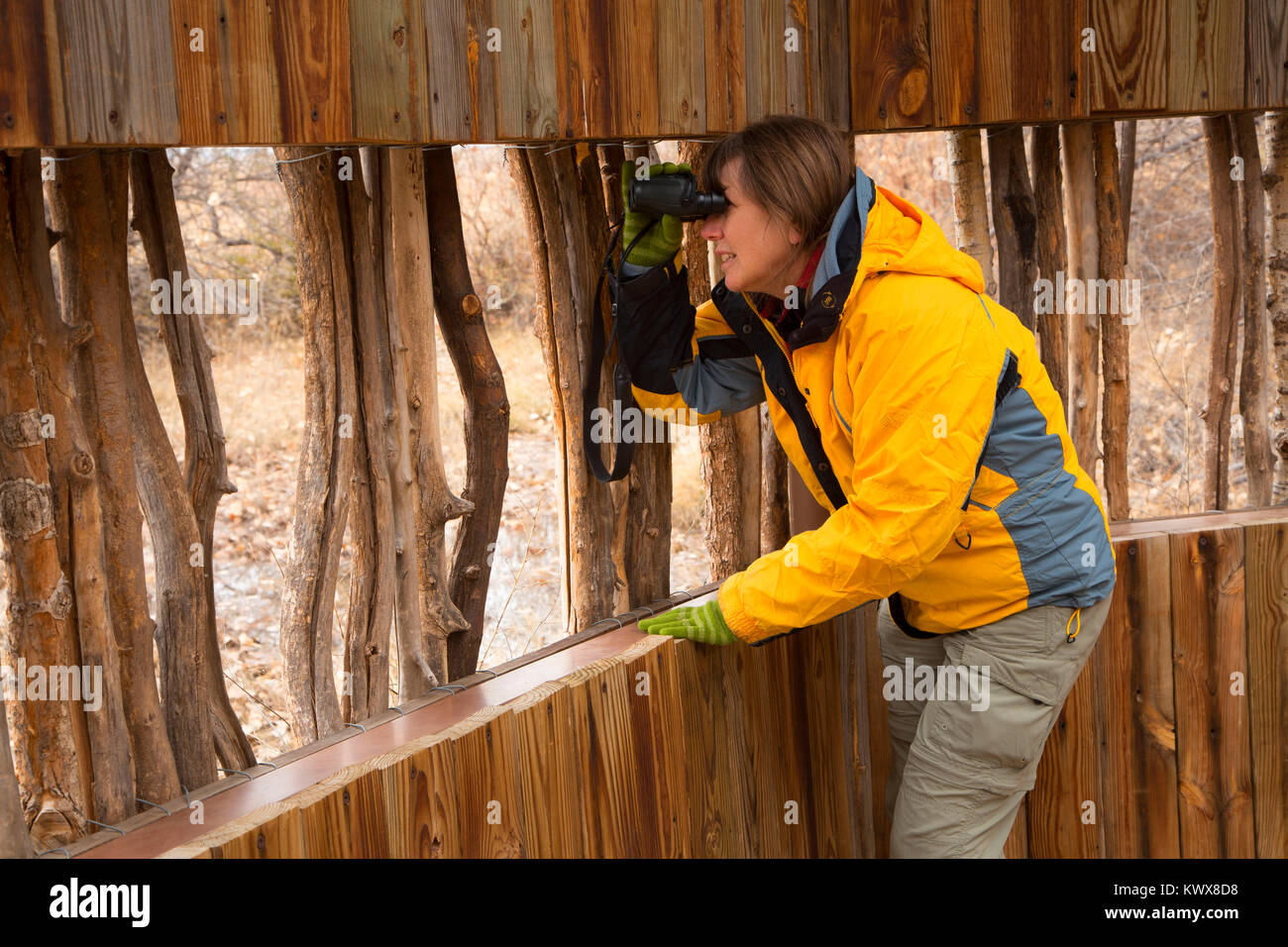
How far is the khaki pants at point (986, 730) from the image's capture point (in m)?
2.02

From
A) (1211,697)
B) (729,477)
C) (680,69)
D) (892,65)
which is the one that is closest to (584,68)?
(680,69)

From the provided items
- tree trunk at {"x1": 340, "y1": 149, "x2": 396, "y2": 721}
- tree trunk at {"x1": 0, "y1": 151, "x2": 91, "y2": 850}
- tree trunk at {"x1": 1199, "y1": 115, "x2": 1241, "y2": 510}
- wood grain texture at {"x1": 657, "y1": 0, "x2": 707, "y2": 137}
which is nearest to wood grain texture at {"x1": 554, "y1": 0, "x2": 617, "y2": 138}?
wood grain texture at {"x1": 657, "y1": 0, "x2": 707, "y2": 137}

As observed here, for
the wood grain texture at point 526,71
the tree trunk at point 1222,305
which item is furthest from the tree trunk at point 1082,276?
the wood grain texture at point 526,71

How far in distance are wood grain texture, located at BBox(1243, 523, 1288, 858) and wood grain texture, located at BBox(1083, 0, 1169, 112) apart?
3.71 feet

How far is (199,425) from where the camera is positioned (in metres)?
1.93

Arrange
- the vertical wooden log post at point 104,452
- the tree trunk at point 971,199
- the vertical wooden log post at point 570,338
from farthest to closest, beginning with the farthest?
the tree trunk at point 971,199 < the vertical wooden log post at point 570,338 < the vertical wooden log post at point 104,452

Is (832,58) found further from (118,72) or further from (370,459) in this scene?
(118,72)

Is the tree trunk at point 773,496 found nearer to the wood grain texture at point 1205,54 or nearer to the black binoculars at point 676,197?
the black binoculars at point 676,197

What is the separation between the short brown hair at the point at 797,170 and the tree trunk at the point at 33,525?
112 cm

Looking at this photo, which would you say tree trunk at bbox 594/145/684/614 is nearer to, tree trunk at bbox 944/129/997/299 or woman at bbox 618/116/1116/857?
woman at bbox 618/116/1116/857

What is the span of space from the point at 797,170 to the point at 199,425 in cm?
114

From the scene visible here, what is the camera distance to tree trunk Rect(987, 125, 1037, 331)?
2732 mm

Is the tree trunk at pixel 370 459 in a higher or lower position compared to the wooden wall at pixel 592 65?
lower

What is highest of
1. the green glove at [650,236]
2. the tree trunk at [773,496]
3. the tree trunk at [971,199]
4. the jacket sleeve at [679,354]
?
the tree trunk at [971,199]
